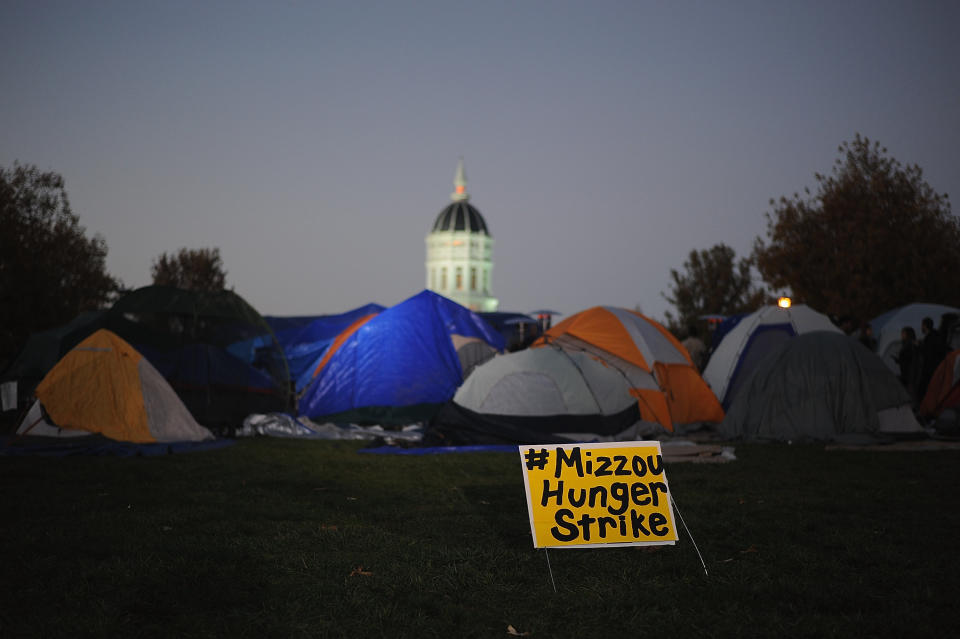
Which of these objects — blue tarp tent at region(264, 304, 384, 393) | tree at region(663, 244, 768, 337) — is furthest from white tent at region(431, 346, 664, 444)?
tree at region(663, 244, 768, 337)

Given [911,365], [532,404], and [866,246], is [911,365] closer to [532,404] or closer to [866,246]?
[532,404]

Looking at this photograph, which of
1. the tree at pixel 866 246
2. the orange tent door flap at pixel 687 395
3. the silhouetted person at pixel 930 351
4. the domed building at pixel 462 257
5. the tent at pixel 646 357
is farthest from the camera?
the domed building at pixel 462 257

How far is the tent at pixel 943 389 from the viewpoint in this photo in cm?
1410

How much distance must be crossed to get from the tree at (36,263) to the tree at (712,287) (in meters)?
42.6

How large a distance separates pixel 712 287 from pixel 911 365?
46.6 meters

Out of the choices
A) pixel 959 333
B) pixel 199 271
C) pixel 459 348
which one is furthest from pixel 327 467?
pixel 199 271

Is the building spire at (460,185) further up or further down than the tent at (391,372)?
further up

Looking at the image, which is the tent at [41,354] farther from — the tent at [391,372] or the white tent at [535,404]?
the white tent at [535,404]

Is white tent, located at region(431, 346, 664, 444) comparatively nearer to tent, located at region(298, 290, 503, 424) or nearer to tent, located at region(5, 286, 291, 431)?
tent, located at region(298, 290, 503, 424)

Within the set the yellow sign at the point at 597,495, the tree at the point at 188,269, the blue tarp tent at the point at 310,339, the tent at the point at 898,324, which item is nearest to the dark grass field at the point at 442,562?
the yellow sign at the point at 597,495

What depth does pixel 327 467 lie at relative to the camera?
405 inches

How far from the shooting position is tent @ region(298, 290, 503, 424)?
642 inches

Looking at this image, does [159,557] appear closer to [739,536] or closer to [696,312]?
[739,536]

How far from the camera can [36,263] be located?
24.5 m
